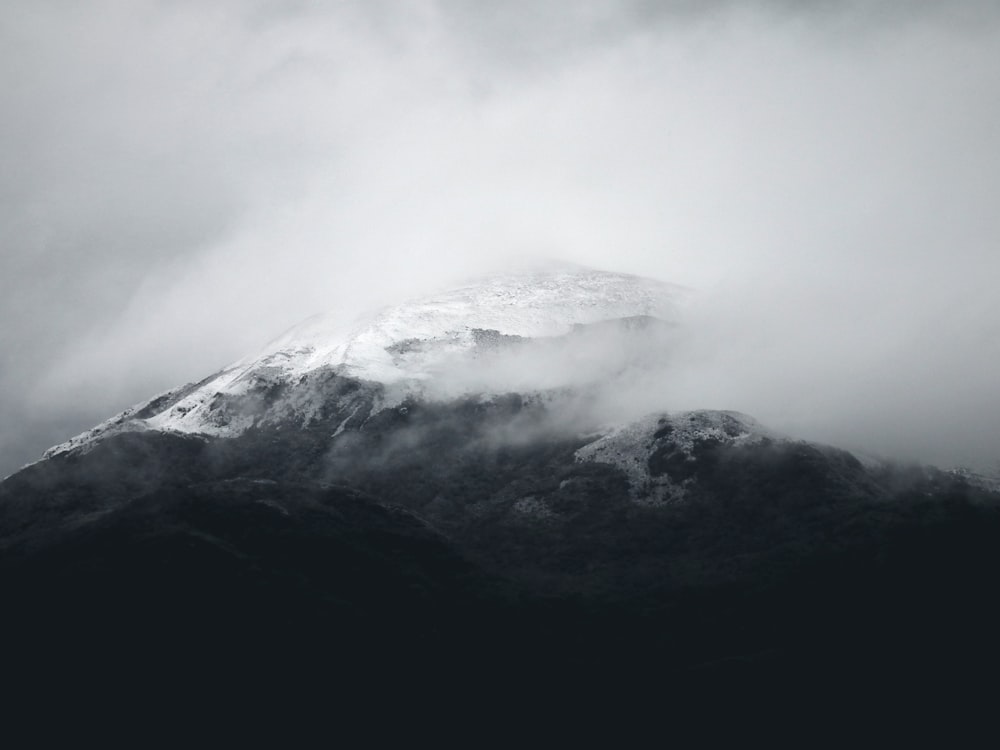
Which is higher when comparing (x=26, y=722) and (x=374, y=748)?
(x=26, y=722)

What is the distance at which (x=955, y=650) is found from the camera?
634ft

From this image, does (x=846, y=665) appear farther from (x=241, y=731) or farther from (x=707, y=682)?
(x=241, y=731)

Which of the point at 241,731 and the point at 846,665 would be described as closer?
the point at 241,731

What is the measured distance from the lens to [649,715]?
611 ft

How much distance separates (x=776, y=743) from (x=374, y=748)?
7119 centimetres

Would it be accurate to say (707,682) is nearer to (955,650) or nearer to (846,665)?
(846,665)

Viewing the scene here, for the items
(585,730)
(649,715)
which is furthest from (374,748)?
(649,715)

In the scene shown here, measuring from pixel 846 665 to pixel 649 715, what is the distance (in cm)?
3986

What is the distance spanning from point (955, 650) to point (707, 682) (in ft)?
160

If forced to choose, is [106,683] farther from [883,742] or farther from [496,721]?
[883,742]

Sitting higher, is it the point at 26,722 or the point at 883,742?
the point at 26,722

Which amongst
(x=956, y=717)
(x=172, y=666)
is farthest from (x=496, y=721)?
(x=956, y=717)

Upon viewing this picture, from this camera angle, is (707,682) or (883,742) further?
(707,682)

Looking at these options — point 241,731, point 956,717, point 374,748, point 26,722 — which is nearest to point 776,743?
point 956,717
